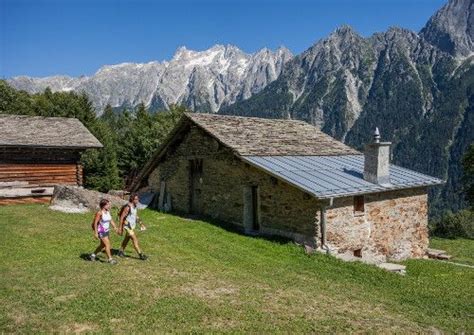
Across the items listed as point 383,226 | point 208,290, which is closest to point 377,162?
point 383,226

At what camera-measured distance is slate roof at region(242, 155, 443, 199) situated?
17891 millimetres

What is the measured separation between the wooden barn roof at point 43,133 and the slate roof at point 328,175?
11727mm

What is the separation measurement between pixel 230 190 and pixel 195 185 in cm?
318

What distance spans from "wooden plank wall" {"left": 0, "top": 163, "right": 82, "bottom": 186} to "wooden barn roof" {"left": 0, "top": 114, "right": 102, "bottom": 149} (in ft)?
4.92

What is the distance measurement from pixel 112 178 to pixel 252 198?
90.1ft

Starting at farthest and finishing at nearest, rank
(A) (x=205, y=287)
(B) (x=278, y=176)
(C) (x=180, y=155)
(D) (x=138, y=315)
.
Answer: (C) (x=180, y=155) < (B) (x=278, y=176) < (A) (x=205, y=287) < (D) (x=138, y=315)

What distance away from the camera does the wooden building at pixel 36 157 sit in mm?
25156

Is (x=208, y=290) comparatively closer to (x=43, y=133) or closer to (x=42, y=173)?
(x=42, y=173)

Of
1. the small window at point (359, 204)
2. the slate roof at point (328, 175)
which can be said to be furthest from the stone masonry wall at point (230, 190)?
the small window at point (359, 204)

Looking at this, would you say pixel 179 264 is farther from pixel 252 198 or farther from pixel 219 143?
pixel 219 143

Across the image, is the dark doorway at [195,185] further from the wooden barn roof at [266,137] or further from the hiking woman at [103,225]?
the hiking woman at [103,225]

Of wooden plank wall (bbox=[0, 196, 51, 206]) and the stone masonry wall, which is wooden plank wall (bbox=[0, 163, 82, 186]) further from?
the stone masonry wall

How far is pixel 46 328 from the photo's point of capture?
8.45 metres

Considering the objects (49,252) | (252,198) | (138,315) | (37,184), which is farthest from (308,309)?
(37,184)
